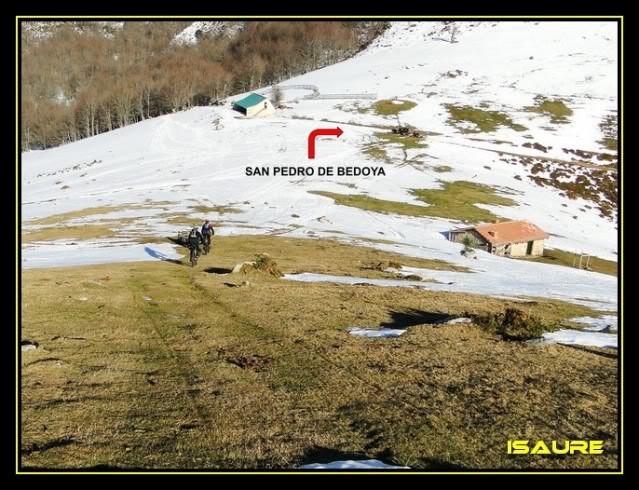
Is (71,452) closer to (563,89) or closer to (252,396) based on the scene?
(252,396)

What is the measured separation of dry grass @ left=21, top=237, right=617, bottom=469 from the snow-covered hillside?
57.0 ft

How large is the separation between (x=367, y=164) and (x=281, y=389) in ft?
282

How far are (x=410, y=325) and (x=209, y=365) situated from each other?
877 centimetres

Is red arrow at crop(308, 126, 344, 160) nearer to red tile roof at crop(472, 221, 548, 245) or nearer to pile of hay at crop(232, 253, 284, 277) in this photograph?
red tile roof at crop(472, 221, 548, 245)

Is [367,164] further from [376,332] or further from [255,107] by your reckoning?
[376,332]

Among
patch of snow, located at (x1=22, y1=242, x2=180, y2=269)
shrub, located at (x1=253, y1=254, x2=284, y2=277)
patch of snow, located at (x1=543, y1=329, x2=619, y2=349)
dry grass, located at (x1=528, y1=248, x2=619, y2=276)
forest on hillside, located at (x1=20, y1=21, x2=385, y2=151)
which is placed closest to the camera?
patch of snow, located at (x1=543, y1=329, x2=619, y2=349)

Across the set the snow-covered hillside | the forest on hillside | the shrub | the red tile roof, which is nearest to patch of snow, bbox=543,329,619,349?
the snow-covered hillside

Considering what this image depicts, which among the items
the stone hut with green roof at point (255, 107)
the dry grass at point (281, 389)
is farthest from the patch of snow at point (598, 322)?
the stone hut with green roof at point (255, 107)

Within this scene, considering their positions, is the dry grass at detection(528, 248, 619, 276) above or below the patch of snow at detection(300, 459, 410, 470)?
below

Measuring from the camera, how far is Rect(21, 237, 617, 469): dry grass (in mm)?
8766

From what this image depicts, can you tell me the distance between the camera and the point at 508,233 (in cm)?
5897

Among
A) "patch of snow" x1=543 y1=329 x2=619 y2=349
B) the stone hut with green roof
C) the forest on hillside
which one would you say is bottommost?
"patch of snow" x1=543 y1=329 x2=619 y2=349

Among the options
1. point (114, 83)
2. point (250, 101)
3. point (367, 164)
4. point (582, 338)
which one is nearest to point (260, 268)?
point (582, 338)

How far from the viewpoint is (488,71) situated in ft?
593
